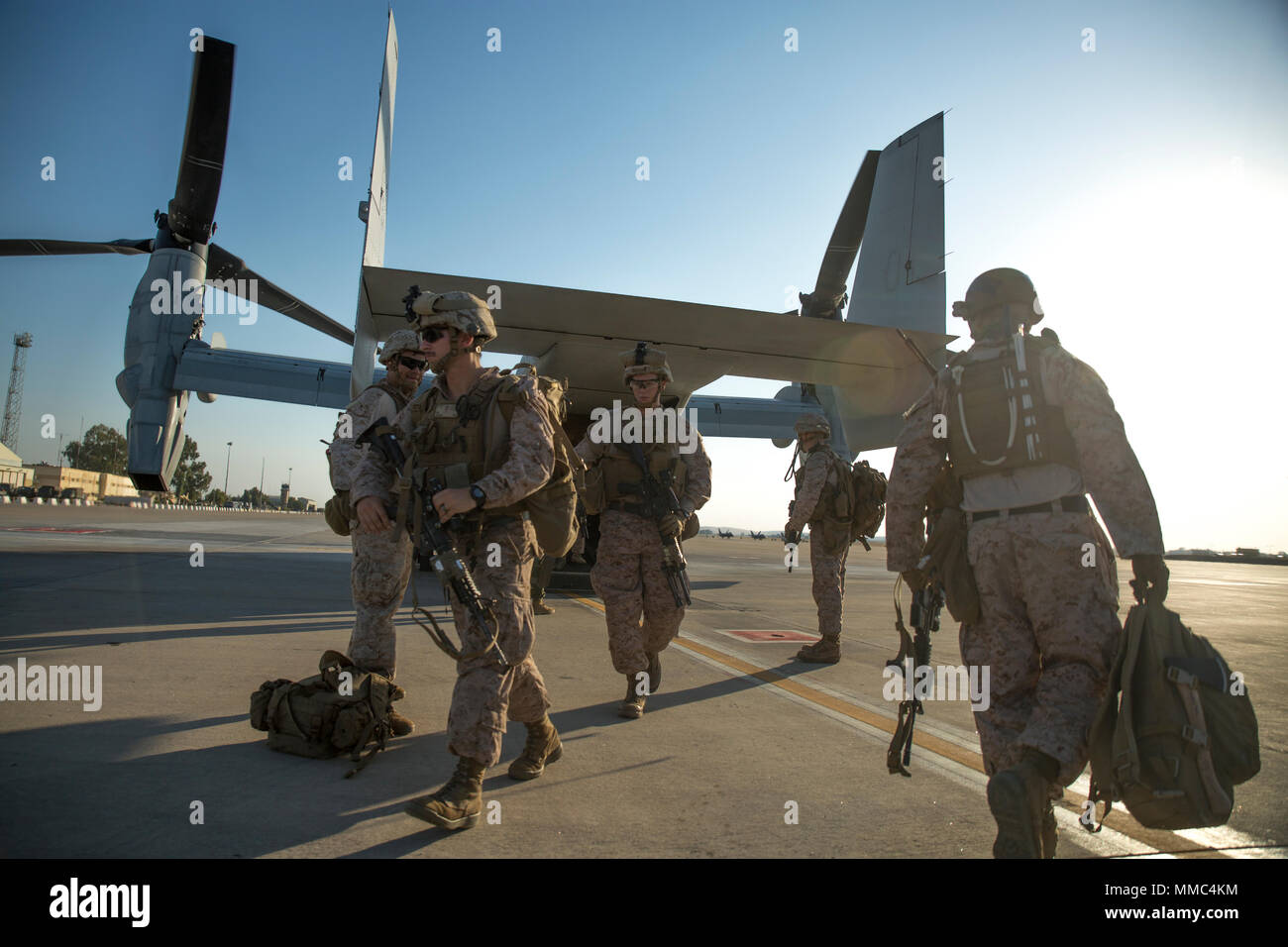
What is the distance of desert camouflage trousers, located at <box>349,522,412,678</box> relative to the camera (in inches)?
134

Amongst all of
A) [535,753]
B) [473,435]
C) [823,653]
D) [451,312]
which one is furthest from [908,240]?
[535,753]

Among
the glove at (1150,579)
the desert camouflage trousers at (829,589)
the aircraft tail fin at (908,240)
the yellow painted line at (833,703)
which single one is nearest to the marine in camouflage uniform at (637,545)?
the yellow painted line at (833,703)

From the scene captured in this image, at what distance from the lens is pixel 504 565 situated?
2.74 metres

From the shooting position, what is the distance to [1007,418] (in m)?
2.39

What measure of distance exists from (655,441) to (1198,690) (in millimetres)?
3036

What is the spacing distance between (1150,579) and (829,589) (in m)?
3.72

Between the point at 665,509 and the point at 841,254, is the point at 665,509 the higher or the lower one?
the lower one

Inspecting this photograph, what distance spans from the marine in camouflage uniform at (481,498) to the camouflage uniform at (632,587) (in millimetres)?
1109

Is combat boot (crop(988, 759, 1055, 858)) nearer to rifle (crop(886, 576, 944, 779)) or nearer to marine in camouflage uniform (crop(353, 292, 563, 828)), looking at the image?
rifle (crop(886, 576, 944, 779))

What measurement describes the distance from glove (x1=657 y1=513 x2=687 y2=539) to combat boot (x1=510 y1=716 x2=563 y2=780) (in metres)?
1.55

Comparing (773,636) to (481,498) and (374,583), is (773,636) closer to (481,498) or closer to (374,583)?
(374,583)

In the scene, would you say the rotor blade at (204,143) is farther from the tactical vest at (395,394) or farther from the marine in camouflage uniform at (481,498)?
the marine in camouflage uniform at (481,498)

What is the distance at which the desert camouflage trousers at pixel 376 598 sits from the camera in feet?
11.1
